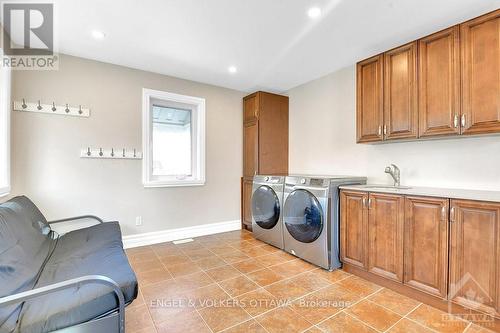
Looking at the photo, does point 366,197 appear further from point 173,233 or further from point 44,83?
point 44,83

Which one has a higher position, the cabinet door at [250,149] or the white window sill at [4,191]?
the cabinet door at [250,149]

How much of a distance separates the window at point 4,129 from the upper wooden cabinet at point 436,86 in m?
3.60

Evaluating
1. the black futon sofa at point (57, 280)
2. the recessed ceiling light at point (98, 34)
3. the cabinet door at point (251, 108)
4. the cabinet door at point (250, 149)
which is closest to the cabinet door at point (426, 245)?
the black futon sofa at point (57, 280)

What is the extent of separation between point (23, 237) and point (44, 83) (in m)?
1.86

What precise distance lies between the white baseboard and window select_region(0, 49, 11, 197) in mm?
1347

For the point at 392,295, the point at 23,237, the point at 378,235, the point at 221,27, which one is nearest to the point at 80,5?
the point at 221,27

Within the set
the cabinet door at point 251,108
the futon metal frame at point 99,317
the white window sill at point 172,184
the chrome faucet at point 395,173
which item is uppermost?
the cabinet door at point 251,108

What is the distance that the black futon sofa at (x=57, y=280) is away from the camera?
1.10m

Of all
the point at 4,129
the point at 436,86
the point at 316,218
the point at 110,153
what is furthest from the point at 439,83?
the point at 4,129

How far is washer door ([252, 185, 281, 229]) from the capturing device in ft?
10.2

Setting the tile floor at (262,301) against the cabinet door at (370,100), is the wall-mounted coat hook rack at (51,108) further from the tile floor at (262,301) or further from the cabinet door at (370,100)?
the cabinet door at (370,100)

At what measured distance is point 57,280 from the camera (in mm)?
1431

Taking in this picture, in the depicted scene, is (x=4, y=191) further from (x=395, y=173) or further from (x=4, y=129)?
(x=395, y=173)

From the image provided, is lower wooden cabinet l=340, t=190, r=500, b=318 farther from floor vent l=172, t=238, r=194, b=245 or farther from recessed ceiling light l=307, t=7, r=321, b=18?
floor vent l=172, t=238, r=194, b=245
